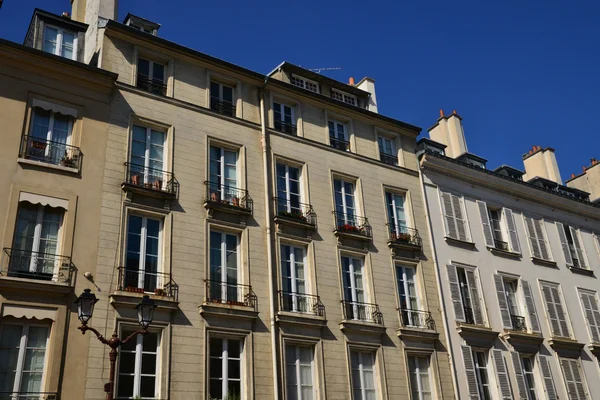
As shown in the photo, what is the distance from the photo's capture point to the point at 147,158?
17.3 m

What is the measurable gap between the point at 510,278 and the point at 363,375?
8.34 meters

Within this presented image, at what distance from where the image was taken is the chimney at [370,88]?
81.9 ft

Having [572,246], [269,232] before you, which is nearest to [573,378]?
[572,246]

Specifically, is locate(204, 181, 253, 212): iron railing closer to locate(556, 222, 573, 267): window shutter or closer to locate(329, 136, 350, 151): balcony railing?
locate(329, 136, 350, 151): balcony railing

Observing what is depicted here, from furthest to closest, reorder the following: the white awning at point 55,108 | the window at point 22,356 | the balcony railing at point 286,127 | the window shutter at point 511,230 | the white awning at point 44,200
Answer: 1. the window shutter at point 511,230
2. the balcony railing at point 286,127
3. the white awning at point 55,108
4. the white awning at point 44,200
5. the window at point 22,356

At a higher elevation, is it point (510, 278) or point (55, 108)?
point (55, 108)

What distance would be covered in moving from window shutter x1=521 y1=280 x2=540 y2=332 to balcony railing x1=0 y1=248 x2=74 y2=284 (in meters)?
16.5

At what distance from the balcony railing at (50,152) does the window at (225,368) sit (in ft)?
18.7

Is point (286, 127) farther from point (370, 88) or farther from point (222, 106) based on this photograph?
point (370, 88)

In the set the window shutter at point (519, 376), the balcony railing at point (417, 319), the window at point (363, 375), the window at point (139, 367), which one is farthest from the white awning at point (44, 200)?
the window shutter at point (519, 376)

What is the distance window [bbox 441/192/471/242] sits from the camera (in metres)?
22.8

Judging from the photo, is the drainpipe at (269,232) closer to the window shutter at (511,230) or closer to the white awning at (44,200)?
the white awning at (44,200)

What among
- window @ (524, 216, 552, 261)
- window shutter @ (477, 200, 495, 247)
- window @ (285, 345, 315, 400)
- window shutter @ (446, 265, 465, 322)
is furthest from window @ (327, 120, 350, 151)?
window @ (524, 216, 552, 261)

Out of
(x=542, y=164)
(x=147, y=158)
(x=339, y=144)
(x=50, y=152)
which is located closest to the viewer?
(x=50, y=152)
